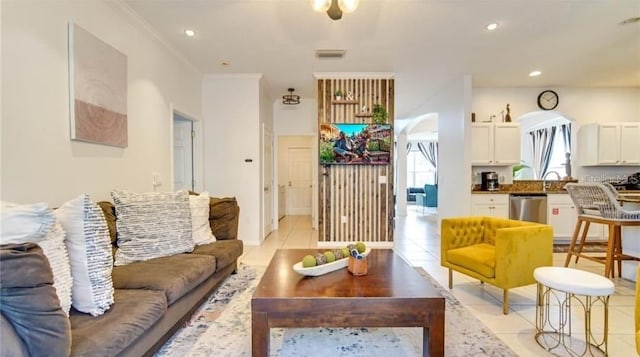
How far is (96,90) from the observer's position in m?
2.70

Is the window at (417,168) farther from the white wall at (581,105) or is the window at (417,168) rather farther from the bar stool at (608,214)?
the bar stool at (608,214)

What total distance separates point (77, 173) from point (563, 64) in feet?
19.8

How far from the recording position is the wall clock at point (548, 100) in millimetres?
5906

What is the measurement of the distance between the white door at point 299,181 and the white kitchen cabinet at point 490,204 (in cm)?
523

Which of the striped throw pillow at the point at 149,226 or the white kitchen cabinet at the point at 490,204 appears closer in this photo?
the striped throw pillow at the point at 149,226

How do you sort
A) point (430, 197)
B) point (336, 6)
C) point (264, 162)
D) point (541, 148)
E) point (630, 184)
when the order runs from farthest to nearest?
point (430, 197)
point (541, 148)
point (264, 162)
point (630, 184)
point (336, 6)

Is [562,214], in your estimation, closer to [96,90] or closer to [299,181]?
[299,181]

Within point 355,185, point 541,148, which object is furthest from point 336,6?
point 541,148

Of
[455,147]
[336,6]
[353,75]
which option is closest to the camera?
[336,6]

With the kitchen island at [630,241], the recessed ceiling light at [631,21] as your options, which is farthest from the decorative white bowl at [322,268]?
the recessed ceiling light at [631,21]

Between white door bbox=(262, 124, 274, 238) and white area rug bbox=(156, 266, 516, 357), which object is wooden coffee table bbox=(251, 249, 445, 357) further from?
white door bbox=(262, 124, 274, 238)

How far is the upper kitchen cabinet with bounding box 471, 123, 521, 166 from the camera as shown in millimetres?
5531

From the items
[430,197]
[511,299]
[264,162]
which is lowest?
[511,299]

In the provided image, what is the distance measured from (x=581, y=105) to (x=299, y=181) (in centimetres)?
673
